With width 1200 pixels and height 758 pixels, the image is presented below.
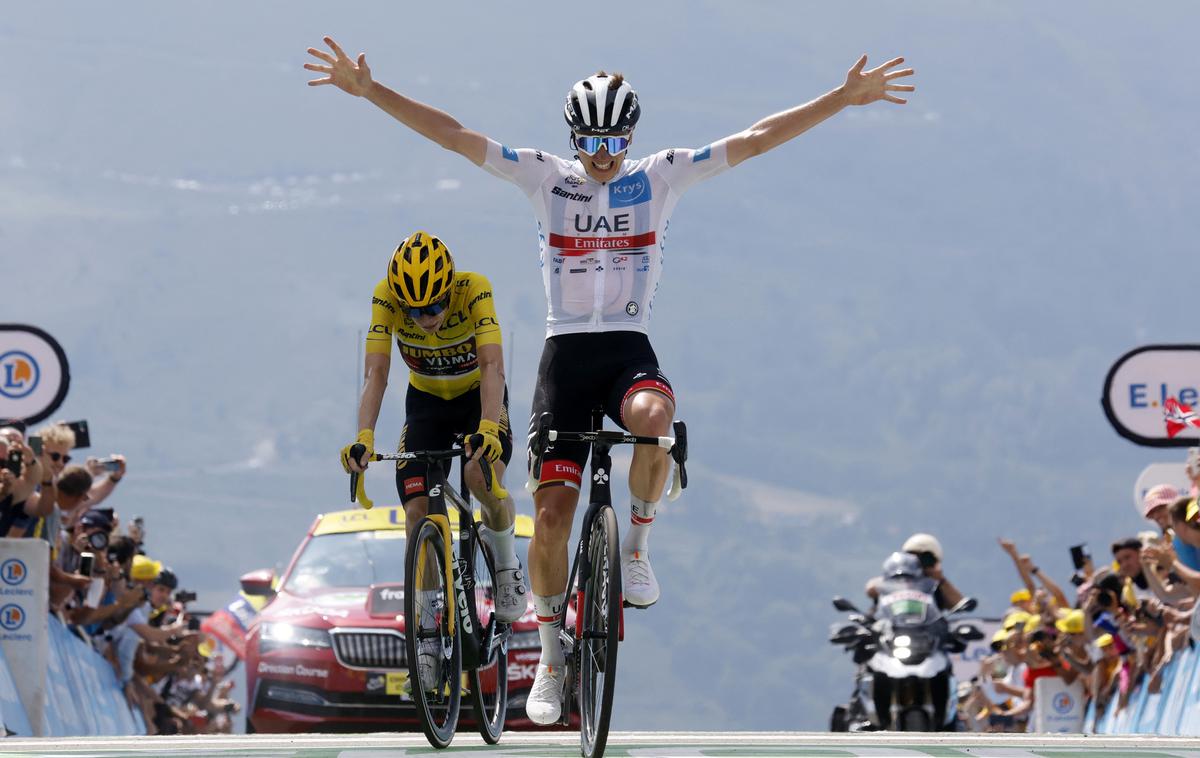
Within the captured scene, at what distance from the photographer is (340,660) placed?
13.4 m

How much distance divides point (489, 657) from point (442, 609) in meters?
0.65

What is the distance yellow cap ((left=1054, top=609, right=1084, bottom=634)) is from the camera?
17906 mm

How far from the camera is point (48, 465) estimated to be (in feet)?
48.6

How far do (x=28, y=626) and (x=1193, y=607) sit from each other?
7968 mm

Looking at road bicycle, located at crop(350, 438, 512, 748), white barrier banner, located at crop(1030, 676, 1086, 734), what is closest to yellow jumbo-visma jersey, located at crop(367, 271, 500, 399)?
road bicycle, located at crop(350, 438, 512, 748)

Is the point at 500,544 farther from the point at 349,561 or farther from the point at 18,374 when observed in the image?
the point at 18,374

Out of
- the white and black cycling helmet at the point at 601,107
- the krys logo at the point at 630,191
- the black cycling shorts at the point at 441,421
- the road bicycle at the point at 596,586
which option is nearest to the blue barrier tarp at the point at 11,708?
the black cycling shorts at the point at 441,421

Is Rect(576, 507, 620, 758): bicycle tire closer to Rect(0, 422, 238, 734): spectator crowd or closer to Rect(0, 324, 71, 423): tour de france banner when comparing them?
Rect(0, 422, 238, 734): spectator crowd

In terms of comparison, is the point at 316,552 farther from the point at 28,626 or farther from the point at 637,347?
the point at 637,347

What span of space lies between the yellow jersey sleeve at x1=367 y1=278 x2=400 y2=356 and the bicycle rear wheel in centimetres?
114

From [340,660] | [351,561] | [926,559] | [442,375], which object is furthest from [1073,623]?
[442,375]

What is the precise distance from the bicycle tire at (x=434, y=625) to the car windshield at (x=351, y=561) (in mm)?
4791

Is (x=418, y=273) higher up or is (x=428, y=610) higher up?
(x=418, y=273)

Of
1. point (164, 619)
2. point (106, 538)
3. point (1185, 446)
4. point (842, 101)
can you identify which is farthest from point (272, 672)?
point (1185, 446)
